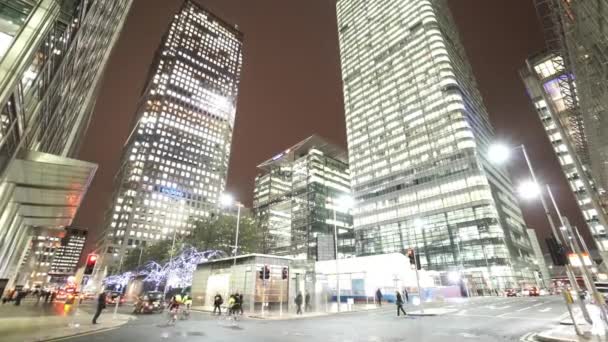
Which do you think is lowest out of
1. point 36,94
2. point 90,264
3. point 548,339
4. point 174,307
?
point 548,339

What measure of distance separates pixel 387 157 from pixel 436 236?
3313 cm

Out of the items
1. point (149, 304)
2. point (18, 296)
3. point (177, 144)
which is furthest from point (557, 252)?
point (177, 144)

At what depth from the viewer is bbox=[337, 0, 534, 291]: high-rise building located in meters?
70.6

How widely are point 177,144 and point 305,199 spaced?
80152 mm

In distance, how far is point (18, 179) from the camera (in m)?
15.7

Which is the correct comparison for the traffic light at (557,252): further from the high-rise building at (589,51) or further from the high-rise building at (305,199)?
the high-rise building at (305,199)

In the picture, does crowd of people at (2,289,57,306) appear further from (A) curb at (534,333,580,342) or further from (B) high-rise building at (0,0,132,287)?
(A) curb at (534,333,580,342)

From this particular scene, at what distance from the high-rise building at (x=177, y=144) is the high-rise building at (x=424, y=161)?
260ft

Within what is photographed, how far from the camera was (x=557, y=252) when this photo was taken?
12.0m

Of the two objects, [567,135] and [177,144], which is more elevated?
[177,144]

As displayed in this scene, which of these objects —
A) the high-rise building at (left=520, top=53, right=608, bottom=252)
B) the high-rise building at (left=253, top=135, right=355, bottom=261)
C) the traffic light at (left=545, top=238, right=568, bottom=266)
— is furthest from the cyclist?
the high-rise building at (left=253, top=135, right=355, bottom=261)

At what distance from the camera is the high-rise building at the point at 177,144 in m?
117

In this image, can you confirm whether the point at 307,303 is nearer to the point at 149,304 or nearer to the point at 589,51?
the point at 149,304

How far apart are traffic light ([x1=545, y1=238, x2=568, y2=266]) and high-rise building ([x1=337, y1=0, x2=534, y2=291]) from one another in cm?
4917
